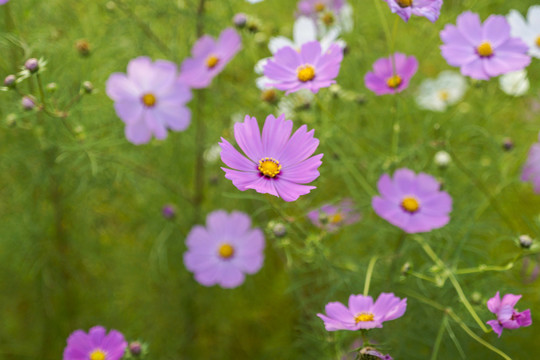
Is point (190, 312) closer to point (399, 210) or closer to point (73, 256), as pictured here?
point (73, 256)

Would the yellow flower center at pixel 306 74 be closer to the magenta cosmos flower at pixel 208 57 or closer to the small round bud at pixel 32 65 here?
the magenta cosmos flower at pixel 208 57

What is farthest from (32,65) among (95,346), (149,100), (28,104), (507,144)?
(507,144)

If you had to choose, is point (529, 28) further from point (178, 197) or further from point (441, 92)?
point (178, 197)

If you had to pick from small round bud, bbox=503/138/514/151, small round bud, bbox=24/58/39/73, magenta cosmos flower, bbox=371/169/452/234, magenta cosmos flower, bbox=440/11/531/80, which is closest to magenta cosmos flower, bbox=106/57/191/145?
small round bud, bbox=24/58/39/73

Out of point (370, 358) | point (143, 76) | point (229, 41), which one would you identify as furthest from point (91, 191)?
point (370, 358)

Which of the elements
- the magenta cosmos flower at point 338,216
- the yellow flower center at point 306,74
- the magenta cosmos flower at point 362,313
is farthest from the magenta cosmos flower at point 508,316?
the yellow flower center at point 306,74

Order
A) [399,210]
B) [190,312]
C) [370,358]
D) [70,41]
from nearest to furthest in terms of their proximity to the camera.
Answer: [370,358] < [399,210] < [70,41] < [190,312]
